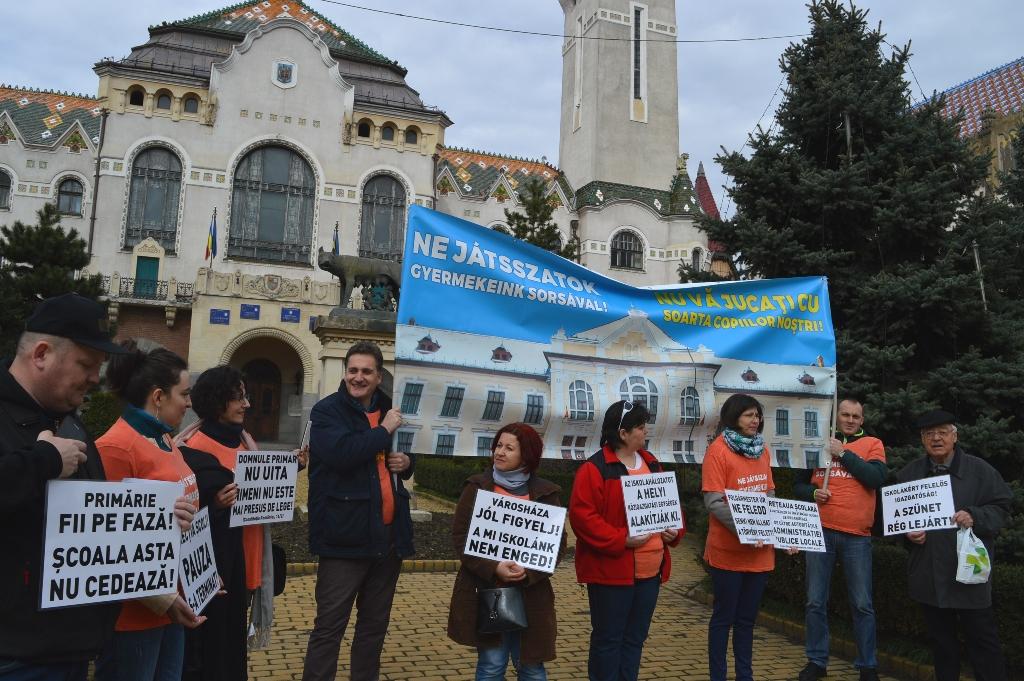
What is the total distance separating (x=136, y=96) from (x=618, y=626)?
33.6 meters

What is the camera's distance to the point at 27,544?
2365 millimetres

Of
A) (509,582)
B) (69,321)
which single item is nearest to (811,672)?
(509,582)

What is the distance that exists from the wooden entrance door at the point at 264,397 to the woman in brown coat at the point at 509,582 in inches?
1137

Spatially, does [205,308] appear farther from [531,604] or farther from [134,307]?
[531,604]

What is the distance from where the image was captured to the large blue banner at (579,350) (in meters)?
4.70

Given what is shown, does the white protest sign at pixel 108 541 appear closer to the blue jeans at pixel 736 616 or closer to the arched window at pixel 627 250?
the blue jeans at pixel 736 616

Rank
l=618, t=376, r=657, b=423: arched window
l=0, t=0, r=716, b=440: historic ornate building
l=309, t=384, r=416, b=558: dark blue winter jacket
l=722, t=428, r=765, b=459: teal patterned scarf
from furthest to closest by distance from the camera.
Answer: l=0, t=0, r=716, b=440: historic ornate building, l=618, t=376, r=657, b=423: arched window, l=722, t=428, r=765, b=459: teal patterned scarf, l=309, t=384, r=416, b=558: dark blue winter jacket

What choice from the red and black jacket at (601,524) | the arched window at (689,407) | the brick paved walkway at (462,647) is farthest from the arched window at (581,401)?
the brick paved walkway at (462,647)

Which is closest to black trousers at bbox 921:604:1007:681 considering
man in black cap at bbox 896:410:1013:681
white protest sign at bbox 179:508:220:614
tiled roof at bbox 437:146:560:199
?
man in black cap at bbox 896:410:1013:681

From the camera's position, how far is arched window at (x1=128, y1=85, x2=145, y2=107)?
3094 centimetres

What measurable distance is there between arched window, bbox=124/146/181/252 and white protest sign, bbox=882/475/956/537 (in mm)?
30853

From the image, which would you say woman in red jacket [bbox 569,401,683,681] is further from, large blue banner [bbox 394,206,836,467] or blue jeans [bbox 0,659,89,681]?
blue jeans [bbox 0,659,89,681]

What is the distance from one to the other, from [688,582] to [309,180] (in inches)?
1098

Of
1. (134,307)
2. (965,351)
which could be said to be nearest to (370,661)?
(965,351)
